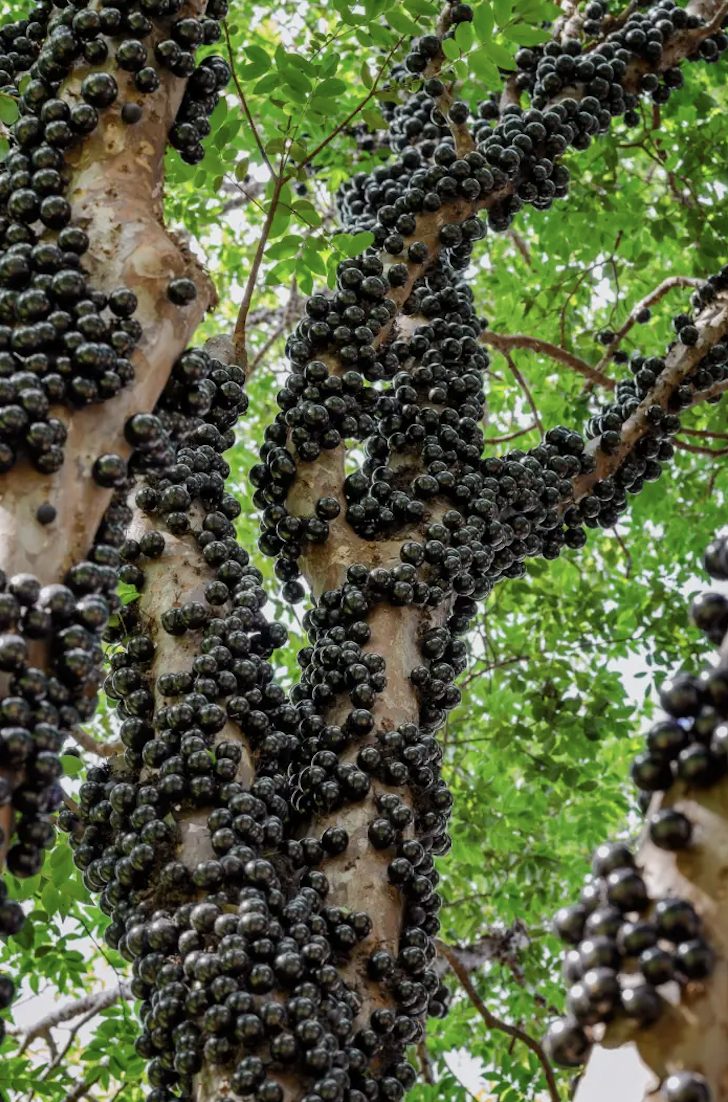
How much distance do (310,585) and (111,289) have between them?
6.18 feet

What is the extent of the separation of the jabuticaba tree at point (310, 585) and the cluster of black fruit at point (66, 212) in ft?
0.04

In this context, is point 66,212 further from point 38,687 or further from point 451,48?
point 451,48

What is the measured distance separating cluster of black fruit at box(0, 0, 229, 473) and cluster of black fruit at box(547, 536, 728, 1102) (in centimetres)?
152

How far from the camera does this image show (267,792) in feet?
11.6

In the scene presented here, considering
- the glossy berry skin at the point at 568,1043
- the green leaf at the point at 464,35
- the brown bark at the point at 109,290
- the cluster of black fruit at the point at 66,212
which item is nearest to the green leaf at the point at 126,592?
the brown bark at the point at 109,290

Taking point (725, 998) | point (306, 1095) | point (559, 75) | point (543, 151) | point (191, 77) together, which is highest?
point (559, 75)

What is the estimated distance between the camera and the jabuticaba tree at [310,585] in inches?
113

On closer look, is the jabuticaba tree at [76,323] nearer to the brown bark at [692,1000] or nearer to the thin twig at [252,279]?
the thin twig at [252,279]

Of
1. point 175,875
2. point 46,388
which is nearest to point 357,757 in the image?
point 175,875

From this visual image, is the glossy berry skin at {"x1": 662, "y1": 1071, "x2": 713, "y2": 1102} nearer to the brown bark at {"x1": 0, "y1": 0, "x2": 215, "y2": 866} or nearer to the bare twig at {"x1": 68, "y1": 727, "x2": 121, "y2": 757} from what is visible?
the brown bark at {"x1": 0, "y1": 0, "x2": 215, "y2": 866}

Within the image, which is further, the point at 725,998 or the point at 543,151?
the point at 543,151

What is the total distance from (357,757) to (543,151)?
10.6 ft

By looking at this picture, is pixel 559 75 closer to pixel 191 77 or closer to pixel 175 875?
pixel 191 77

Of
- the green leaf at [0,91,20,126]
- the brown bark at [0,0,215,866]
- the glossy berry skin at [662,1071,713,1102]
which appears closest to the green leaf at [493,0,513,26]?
the brown bark at [0,0,215,866]
